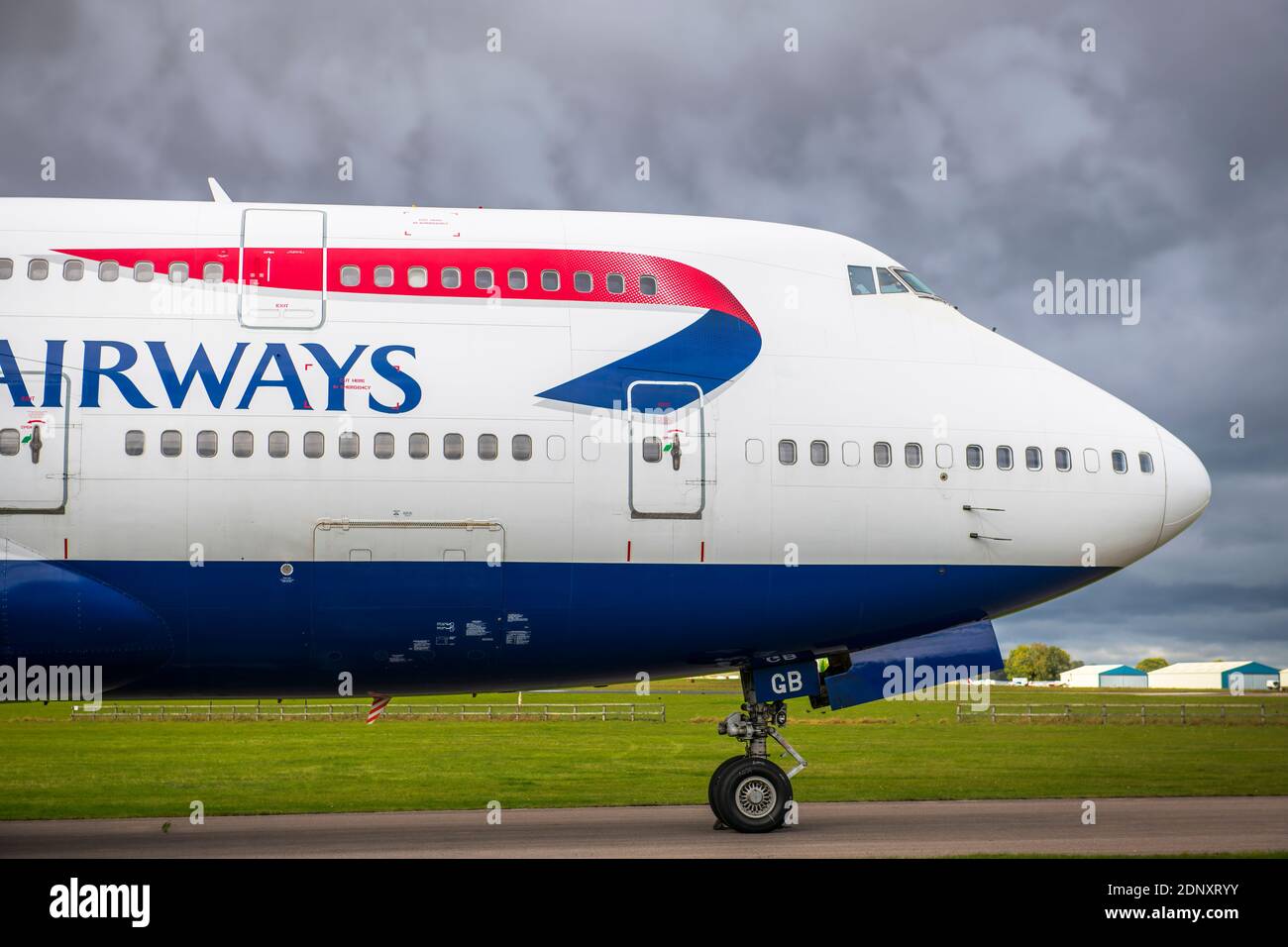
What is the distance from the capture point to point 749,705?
17156 millimetres

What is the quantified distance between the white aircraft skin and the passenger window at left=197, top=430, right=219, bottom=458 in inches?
2.0

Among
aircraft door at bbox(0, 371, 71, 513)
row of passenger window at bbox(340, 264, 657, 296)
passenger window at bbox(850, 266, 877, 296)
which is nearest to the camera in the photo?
aircraft door at bbox(0, 371, 71, 513)

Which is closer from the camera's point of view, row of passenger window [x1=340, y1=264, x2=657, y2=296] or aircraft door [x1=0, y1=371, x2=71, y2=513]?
aircraft door [x1=0, y1=371, x2=71, y2=513]

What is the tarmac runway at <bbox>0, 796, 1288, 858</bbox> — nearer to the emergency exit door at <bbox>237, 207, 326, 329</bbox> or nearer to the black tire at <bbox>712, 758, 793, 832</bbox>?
the black tire at <bbox>712, 758, 793, 832</bbox>

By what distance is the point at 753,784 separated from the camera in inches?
663

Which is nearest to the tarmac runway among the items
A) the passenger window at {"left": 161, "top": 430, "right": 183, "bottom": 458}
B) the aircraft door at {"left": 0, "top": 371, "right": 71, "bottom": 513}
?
the aircraft door at {"left": 0, "top": 371, "right": 71, "bottom": 513}

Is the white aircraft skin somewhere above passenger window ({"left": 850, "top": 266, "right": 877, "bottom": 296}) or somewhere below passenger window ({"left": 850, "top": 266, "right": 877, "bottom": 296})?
below

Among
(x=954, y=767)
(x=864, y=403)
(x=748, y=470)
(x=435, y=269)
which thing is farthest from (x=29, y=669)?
(x=954, y=767)

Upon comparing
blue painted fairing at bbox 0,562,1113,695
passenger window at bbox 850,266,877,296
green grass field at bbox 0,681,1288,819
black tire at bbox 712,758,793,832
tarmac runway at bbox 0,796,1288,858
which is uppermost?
passenger window at bbox 850,266,877,296

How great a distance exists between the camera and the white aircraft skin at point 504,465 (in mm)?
14672

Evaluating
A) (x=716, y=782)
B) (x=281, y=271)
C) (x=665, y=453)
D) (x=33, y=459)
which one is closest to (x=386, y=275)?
(x=281, y=271)

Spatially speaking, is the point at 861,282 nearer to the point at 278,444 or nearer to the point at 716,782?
the point at 716,782

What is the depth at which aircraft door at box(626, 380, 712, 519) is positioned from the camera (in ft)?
51.0

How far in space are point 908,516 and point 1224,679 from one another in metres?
144
